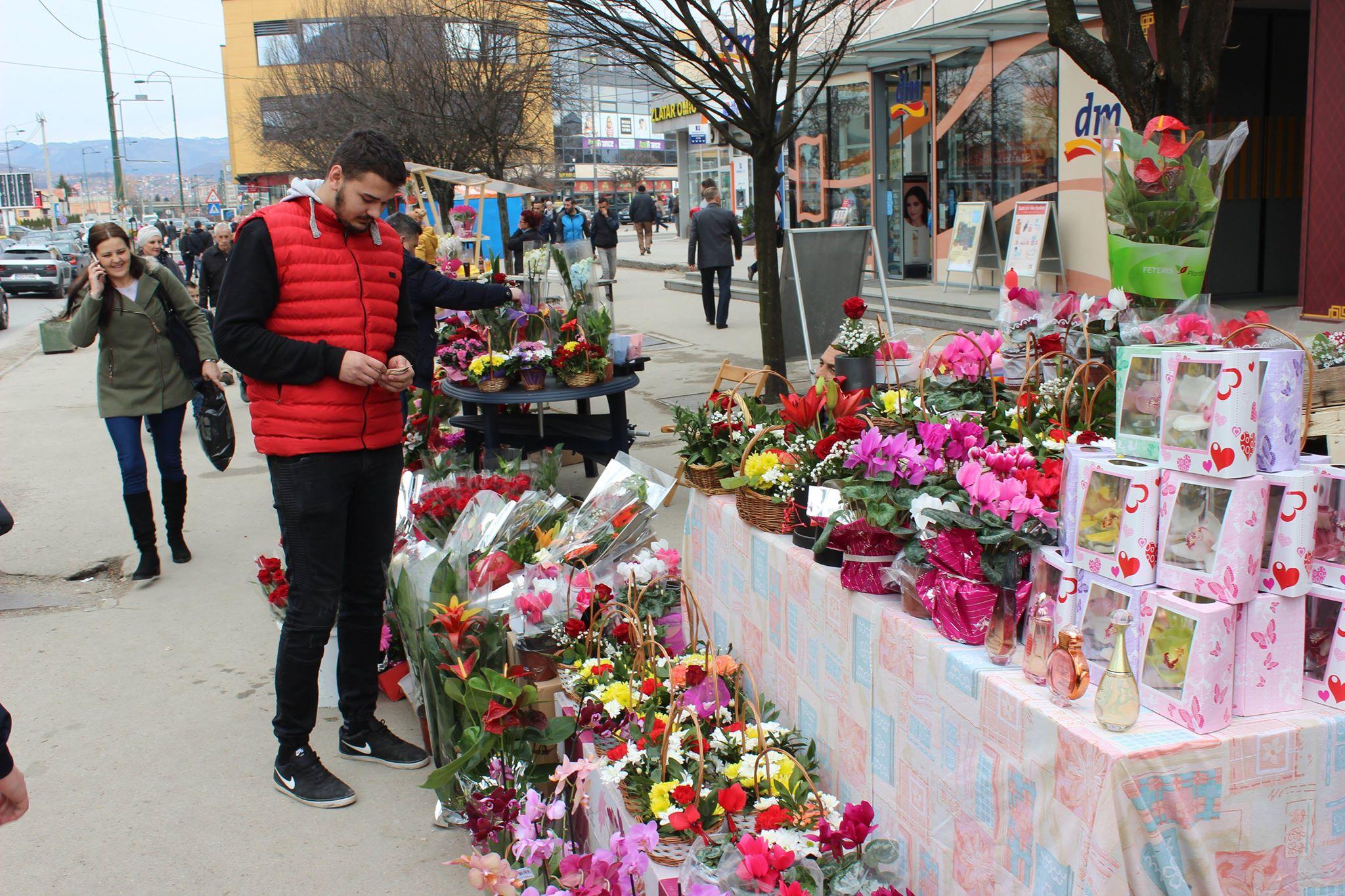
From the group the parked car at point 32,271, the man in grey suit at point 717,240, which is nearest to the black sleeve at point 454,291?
the man in grey suit at point 717,240

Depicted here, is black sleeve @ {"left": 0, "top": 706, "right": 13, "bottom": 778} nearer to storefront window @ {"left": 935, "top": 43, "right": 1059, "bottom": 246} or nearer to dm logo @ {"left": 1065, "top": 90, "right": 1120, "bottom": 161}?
dm logo @ {"left": 1065, "top": 90, "right": 1120, "bottom": 161}

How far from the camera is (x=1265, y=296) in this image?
1180 cm

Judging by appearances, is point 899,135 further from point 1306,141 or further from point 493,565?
point 493,565

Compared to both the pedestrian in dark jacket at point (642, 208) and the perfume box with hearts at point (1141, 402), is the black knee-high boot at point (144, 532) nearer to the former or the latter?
the perfume box with hearts at point (1141, 402)

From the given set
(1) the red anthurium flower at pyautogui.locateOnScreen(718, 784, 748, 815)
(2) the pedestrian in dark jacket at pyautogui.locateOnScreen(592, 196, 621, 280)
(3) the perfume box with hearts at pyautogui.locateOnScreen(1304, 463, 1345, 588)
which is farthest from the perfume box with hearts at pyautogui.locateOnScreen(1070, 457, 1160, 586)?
(2) the pedestrian in dark jacket at pyautogui.locateOnScreen(592, 196, 621, 280)

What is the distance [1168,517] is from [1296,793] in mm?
522

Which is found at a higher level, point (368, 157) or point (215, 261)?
point (368, 157)

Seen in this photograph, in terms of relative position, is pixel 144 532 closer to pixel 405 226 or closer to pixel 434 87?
pixel 405 226

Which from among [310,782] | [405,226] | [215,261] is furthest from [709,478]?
[215,261]

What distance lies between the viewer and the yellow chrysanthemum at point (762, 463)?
10.3ft

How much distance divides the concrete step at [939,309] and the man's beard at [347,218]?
8719mm

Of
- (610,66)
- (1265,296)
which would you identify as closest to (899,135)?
(1265,296)

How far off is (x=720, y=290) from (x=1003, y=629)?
1174 centimetres

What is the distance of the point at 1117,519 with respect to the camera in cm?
206
